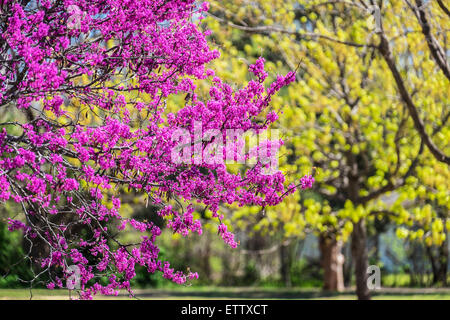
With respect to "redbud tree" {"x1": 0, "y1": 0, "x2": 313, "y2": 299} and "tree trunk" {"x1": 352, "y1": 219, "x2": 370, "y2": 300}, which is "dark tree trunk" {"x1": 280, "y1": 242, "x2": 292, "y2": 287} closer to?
"tree trunk" {"x1": 352, "y1": 219, "x2": 370, "y2": 300}

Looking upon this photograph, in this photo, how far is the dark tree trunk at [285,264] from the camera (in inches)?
815

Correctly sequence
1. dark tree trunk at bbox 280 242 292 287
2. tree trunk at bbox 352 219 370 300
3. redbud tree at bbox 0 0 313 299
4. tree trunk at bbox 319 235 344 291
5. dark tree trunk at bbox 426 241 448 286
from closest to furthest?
redbud tree at bbox 0 0 313 299
tree trunk at bbox 352 219 370 300
tree trunk at bbox 319 235 344 291
dark tree trunk at bbox 426 241 448 286
dark tree trunk at bbox 280 242 292 287

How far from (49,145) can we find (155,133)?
95 centimetres

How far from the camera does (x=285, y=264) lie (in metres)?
20.9

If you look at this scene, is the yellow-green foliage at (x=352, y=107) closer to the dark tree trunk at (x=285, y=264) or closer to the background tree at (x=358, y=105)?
the background tree at (x=358, y=105)

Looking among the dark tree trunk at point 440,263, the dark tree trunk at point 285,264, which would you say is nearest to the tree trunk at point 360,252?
the dark tree trunk at point 440,263

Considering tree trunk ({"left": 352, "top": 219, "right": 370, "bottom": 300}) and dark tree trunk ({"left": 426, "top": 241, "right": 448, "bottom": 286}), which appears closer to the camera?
tree trunk ({"left": 352, "top": 219, "right": 370, "bottom": 300})

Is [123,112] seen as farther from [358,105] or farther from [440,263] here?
[440,263]

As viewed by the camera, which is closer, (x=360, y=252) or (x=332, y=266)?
(x=360, y=252)

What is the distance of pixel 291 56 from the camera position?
13.3 meters

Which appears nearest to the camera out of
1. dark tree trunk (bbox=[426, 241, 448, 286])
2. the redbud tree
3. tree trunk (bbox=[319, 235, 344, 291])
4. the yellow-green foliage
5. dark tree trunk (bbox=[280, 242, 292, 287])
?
the redbud tree

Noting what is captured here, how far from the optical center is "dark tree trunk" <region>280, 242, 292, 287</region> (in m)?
20.7

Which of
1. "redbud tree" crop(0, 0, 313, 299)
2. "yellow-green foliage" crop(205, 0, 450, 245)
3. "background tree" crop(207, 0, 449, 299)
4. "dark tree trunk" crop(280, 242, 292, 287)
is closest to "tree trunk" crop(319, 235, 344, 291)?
"dark tree trunk" crop(280, 242, 292, 287)

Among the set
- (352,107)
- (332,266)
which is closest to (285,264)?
(332,266)
